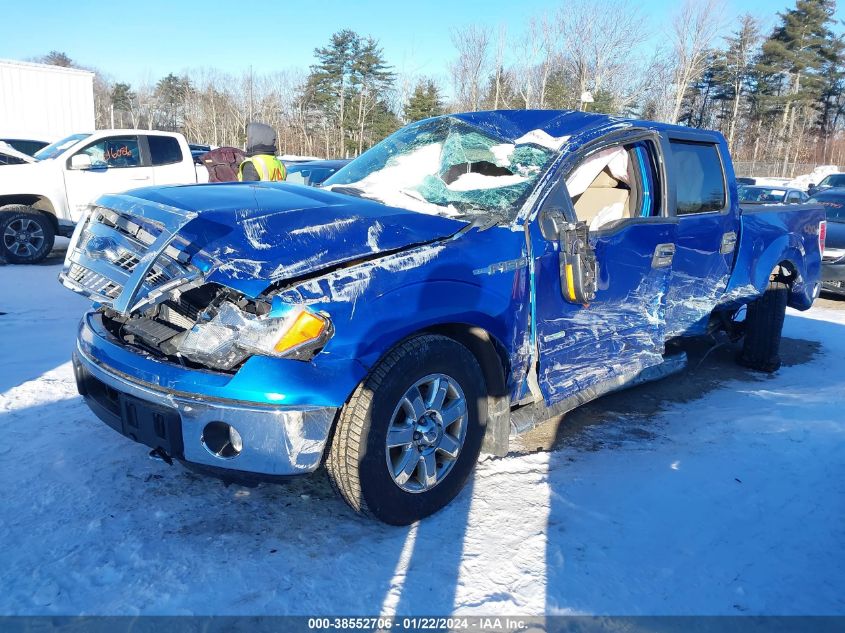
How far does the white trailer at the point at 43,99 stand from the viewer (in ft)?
75.2

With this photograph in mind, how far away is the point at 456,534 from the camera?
9.06 ft

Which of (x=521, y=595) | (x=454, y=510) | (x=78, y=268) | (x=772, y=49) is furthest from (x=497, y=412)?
(x=772, y=49)

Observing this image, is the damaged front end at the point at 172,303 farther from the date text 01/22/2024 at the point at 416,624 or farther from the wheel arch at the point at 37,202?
the wheel arch at the point at 37,202

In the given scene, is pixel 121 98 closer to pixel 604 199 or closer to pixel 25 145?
pixel 25 145

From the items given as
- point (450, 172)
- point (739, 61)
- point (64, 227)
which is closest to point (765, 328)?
point (450, 172)

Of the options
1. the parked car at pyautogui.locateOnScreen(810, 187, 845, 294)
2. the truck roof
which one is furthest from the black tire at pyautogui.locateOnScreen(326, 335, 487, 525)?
the parked car at pyautogui.locateOnScreen(810, 187, 845, 294)

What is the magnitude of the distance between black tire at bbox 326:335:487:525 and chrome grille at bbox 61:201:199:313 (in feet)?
2.70

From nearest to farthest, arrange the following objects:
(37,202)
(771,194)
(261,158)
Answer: (261,158) → (37,202) → (771,194)

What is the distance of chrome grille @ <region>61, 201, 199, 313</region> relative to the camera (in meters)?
2.47

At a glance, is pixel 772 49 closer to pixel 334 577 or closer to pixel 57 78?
pixel 57 78

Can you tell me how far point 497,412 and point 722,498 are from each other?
4.08 ft

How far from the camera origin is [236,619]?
2184 mm

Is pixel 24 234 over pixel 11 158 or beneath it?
beneath

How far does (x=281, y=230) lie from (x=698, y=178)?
10.6 feet
